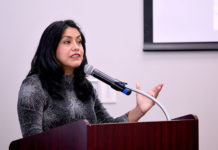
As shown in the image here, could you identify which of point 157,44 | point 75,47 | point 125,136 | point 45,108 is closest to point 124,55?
point 157,44

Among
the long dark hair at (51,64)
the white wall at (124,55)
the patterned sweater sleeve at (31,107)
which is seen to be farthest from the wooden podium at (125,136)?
the white wall at (124,55)

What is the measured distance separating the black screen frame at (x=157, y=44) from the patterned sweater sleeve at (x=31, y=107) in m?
0.74

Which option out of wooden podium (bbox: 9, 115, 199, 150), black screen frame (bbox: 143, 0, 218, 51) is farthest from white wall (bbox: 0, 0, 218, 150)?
wooden podium (bbox: 9, 115, 199, 150)

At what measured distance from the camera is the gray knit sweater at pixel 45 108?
125 centimetres

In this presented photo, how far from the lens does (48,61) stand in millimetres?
1458

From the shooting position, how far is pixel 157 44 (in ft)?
6.17

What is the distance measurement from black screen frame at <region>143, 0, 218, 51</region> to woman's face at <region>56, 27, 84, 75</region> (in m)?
0.51

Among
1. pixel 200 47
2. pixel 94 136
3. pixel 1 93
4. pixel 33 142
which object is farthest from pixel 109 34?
pixel 94 136

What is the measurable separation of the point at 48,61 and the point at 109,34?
1.83 feet

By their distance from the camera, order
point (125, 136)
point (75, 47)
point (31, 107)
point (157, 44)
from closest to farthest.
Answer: point (125, 136) < point (31, 107) < point (75, 47) < point (157, 44)

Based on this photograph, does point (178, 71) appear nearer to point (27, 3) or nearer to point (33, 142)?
point (27, 3)

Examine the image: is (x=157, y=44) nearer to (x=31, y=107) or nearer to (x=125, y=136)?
(x=31, y=107)

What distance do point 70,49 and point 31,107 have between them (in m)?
0.32

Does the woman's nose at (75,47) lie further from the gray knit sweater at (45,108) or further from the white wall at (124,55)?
the white wall at (124,55)
